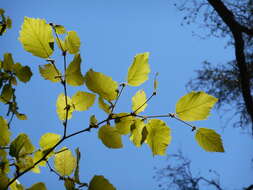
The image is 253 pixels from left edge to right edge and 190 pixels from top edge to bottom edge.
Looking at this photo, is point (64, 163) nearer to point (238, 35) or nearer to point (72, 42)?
point (72, 42)

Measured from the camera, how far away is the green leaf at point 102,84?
0.37 metres

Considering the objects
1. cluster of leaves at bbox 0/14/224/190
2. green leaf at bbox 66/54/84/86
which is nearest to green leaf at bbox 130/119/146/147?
cluster of leaves at bbox 0/14/224/190

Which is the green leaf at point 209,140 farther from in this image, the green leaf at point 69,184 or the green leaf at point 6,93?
the green leaf at point 6,93

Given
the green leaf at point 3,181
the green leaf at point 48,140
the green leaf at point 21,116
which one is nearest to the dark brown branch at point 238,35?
the green leaf at point 21,116

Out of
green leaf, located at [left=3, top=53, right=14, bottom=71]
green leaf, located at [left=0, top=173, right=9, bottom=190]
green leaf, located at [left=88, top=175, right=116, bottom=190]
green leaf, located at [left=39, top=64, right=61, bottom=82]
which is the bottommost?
green leaf, located at [left=88, top=175, right=116, bottom=190]

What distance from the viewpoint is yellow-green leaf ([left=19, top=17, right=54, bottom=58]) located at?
349 mm

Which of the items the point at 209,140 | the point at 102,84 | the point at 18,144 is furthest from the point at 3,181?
the point at 209,140

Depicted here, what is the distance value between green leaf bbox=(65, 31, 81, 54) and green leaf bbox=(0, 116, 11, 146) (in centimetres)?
14

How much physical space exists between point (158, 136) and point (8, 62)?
35 centimetres

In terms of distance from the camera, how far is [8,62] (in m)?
0.54

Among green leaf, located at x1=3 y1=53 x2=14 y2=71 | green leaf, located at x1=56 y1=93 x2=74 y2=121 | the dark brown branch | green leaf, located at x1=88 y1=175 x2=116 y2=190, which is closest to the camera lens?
green leaf, located at x1=88 y1=175 x2=116 y2=190

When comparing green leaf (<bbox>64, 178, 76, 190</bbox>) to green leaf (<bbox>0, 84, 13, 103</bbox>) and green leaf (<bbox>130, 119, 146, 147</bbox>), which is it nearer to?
green leaf (<bbox>130, 119, 146, 147</bbox>)

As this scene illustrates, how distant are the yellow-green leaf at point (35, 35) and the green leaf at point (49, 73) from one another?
0.13ft

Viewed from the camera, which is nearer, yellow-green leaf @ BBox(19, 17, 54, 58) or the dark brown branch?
yellow-green leaf @ BBox(19, 17, 54, 58)
